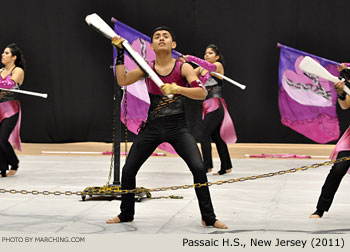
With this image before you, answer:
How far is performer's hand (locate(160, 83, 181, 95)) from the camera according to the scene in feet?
17.4

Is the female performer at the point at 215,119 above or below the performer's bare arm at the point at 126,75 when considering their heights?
below

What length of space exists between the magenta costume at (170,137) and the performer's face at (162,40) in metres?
0.17

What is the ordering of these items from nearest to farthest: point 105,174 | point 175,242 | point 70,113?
point 175,242, point 105,174, point 70,113

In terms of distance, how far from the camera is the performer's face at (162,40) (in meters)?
5.75

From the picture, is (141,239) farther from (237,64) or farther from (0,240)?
(237,64)

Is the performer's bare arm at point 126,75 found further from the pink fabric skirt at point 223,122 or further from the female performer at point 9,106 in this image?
the pink fabric skirt at point 223,122

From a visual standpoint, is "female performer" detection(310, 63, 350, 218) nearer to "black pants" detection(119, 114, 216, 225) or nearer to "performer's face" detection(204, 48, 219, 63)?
"black pants" detection(119, 114, 216, 225)

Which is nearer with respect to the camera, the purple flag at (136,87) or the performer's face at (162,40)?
the performer's face at (162,40)

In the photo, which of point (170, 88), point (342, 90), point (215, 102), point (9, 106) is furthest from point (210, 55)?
point (170, 88)

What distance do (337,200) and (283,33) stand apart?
604 cm

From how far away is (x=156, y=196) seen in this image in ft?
24.6

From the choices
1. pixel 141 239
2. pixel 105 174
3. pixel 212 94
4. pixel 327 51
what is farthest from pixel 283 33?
pixel 141 239

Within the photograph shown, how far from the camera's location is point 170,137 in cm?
573

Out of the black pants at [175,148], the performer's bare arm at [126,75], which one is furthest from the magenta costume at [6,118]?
the performer's bare arm at [126,75]
